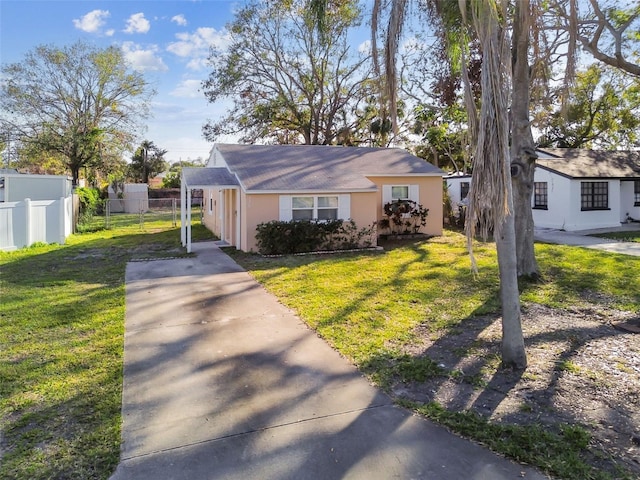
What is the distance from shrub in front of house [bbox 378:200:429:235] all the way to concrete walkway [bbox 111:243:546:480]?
1072cm

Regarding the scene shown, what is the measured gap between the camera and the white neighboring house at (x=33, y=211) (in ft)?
43.3

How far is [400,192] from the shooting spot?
57.4 ft

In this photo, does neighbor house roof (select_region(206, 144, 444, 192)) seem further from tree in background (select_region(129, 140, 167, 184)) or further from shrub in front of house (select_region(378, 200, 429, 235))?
tree in background (select_region(129, 140, 167, 184))

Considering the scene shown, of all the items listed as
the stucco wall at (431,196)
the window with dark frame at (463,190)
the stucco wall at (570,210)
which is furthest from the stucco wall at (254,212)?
the window with dark frame at (463,190)

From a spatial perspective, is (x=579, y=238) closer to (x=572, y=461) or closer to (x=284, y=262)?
(x=284, y=262)

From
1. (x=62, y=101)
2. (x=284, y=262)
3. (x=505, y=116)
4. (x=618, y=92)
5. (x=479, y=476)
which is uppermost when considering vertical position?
(x=62, y=101)

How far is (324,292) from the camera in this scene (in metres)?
8.74

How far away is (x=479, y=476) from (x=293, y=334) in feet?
11.8

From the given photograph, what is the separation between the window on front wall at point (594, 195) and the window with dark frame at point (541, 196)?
1455 mm

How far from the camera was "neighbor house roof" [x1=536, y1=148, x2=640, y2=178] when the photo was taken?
63.4 ft

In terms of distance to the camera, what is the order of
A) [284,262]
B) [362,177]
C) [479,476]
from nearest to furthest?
[479,476] → [284,262] → [362,177]

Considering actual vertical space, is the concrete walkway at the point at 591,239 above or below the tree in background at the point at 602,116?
below

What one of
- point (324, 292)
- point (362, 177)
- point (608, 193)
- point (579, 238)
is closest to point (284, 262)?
point (324, 292)

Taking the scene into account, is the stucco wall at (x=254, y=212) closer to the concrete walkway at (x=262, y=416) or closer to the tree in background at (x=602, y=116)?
the concrete walkway at (x=262, y=416)
